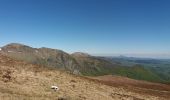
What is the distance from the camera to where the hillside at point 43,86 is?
29.0 meters

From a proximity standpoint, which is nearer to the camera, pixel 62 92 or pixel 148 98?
pixel 62 92

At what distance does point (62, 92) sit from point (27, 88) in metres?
4.13

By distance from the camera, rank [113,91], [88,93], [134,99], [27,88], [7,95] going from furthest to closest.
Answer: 1. [113,91]
2. [134,99]
3. [88,93]
4. [27,88]
5. [7,95]

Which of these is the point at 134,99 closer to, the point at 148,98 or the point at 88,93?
the point at 148,98

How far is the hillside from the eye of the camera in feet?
95.2

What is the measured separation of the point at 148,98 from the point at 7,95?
71.7ft

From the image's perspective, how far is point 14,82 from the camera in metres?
→ 33.3

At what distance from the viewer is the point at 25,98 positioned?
26078 millimetres

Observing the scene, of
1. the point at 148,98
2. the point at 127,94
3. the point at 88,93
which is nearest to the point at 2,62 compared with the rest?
the point at 88,93

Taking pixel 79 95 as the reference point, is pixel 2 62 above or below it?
above

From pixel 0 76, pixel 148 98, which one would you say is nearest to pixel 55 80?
pixel 0 76

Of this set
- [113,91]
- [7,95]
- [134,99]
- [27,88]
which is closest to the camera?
[7,95]

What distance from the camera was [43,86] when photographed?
110 ft

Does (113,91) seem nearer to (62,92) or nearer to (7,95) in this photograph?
(62,92)
